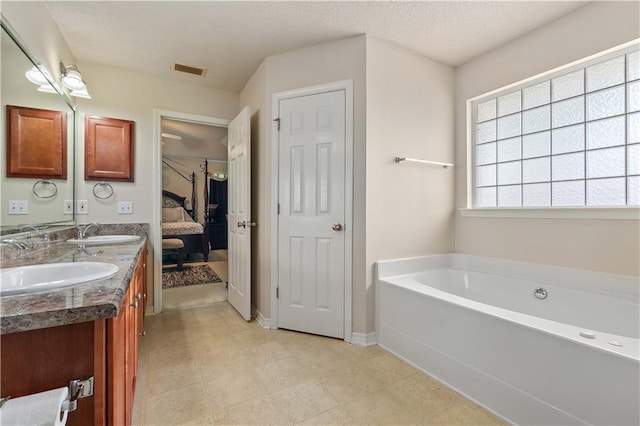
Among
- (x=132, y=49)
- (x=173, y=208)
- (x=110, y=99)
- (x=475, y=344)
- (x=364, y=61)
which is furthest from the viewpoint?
(x=173, y=208)

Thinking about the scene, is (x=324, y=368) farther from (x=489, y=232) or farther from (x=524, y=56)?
(x=524, y=56)

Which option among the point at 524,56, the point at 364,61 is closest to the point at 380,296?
the point at 364,61

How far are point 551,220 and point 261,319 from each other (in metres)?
2.55

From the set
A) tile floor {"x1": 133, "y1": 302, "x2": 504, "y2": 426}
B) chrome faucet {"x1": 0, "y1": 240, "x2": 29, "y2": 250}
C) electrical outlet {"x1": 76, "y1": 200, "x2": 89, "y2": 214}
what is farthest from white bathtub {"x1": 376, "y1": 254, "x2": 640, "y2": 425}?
electrical outlet {"x1": 76, "y1": 200, "x2": 89, "y2": 214}

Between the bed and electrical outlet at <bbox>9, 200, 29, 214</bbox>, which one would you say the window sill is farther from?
the bed

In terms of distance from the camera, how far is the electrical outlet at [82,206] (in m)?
2.56

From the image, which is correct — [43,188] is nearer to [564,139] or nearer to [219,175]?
[564,139]

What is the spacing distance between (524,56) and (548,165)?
92 cm

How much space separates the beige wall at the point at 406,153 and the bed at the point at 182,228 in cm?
414

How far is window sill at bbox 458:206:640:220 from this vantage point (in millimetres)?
1773

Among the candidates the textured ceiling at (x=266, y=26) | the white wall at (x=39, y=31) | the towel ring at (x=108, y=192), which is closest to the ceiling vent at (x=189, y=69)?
the textured ceiling at (x=266, y=26)

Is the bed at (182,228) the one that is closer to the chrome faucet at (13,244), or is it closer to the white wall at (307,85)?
the white wall at (307,85)

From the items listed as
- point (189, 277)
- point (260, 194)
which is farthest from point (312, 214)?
point (189, 277)

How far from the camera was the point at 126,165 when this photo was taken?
2754mm
